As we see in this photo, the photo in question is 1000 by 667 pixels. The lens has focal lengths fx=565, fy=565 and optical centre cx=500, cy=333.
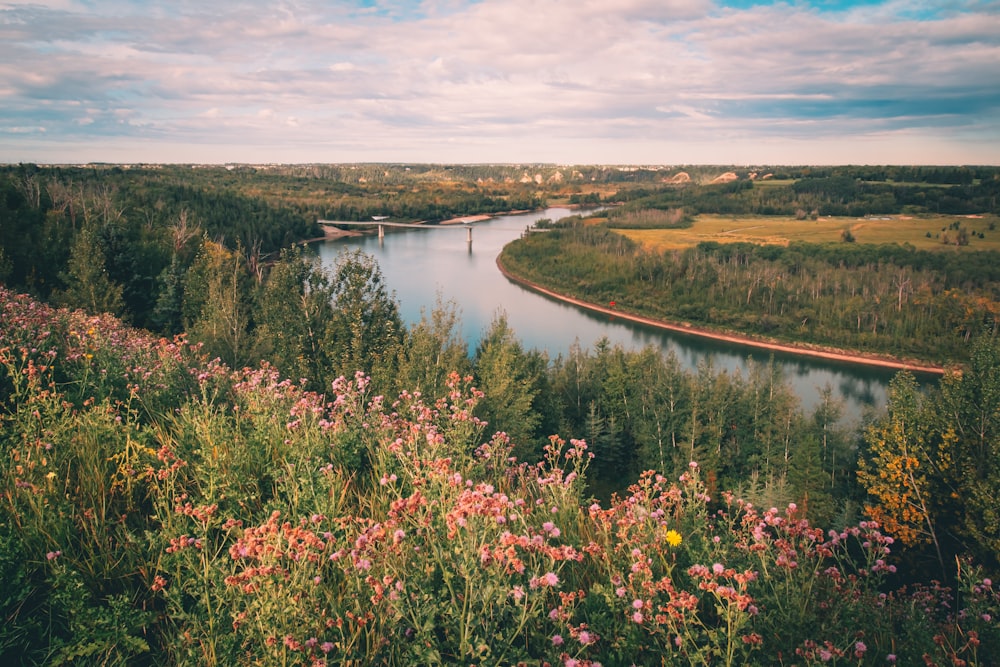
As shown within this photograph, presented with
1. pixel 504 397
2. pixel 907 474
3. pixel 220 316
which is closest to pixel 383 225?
pixel 220 316

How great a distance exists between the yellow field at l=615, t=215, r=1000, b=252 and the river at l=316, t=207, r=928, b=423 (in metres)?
21.3

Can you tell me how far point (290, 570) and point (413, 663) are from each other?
607mm

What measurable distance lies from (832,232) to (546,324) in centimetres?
4876

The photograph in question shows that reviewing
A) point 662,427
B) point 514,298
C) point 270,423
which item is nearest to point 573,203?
point 514,298

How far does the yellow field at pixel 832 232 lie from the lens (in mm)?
63275

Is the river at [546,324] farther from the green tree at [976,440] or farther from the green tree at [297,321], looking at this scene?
the green tree at [976,440]

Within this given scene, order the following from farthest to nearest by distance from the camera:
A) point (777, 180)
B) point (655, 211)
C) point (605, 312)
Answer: point (777, 180) < point (655, 211) < point (605, 312)

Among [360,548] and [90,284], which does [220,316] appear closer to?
[90,284]

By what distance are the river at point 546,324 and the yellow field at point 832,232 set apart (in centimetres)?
2133

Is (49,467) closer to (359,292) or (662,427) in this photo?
(359,292)

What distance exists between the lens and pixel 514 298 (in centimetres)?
5138

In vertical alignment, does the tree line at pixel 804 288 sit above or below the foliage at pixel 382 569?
below

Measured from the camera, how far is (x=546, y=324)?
43781 millimetres

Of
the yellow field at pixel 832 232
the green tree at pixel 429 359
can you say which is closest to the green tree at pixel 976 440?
the green tree at pixel 429 359
